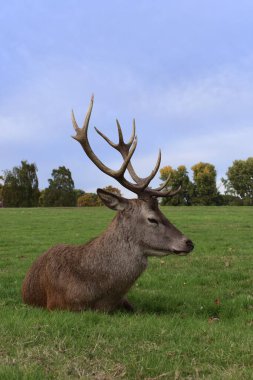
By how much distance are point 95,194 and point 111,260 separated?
7357 centimetres

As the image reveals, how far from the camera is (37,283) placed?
24.0 ft

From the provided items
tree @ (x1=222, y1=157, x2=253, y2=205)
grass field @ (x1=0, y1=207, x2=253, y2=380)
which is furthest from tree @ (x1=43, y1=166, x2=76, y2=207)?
grass field @ (x1=0, y1=207, x2=253, y2=380)

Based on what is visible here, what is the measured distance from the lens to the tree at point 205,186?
88.1 metres

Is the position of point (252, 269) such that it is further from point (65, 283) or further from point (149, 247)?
point (65, 283)

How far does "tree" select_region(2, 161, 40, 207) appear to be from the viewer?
280 ft

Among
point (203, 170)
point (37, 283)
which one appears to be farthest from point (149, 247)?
point (203, 170)

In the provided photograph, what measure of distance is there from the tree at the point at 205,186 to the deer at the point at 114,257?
264ft

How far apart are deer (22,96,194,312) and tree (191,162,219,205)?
8052cm

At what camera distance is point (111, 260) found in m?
6.78

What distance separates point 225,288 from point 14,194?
79576 mm

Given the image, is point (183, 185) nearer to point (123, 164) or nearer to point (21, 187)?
point (21, 187)

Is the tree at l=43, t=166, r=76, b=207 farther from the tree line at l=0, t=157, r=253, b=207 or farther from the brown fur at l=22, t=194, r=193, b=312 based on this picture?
the brown fur at l=22, t=194, r=193, b=312

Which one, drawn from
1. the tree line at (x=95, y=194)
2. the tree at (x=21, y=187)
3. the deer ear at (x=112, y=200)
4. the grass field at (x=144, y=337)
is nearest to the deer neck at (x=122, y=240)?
the deer ear at (x=112, y=200)

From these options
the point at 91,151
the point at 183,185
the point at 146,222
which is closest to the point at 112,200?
the point at 146,222
